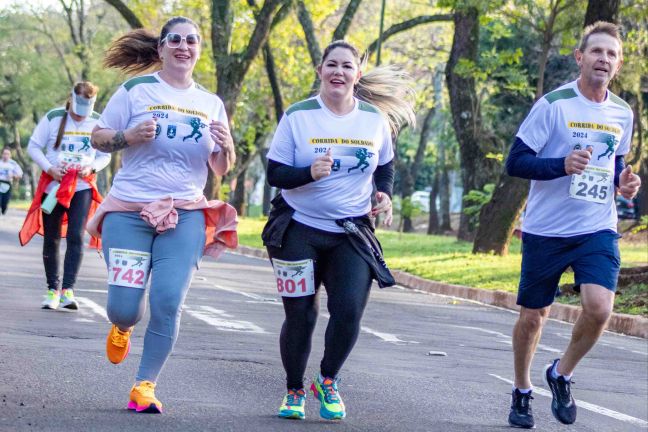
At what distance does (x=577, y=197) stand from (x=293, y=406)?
5.90 ft

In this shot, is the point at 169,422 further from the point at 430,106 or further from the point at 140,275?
the point at 430,106

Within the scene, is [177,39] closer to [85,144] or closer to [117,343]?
[117,343]

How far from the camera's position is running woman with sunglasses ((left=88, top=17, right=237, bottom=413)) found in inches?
278

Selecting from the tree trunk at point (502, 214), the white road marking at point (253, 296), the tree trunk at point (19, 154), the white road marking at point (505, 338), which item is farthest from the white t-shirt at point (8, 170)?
the tree trunk at point (19, 154)

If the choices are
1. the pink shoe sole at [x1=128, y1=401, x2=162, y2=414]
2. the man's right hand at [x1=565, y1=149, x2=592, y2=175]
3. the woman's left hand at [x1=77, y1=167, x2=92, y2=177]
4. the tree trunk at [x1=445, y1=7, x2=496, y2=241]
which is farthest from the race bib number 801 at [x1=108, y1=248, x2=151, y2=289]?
the tree trunk at [x1=445, y1=7, x2=496, y2=241]

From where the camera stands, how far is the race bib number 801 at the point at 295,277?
7156mm

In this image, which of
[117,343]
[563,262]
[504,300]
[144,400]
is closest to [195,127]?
[117,343]

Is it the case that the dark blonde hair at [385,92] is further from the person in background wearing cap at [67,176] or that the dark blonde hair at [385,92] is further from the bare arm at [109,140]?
the person in background wearing cap at [67,176]

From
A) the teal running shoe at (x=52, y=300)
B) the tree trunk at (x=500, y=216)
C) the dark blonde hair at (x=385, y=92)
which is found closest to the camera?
the dark blonde hair at (x=385, y=92)

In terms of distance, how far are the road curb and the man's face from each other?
27.5 feet

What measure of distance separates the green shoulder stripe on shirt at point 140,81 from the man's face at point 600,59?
7.23 feet

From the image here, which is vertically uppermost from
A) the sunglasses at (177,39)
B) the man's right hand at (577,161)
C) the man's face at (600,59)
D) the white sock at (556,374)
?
the man's face at (600,59)

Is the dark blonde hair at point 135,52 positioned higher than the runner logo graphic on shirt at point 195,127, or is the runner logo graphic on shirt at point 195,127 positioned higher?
the dark blonde hair at point 135,52

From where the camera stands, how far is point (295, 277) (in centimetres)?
716
